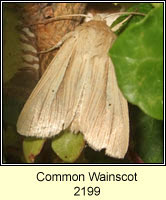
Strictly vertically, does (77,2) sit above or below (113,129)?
above

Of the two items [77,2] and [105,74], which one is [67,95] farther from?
[77,2]

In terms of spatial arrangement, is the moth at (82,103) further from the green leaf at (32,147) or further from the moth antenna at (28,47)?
the moth antenna at (28,47)

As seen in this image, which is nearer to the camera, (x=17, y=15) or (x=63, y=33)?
(x=63, y=33)

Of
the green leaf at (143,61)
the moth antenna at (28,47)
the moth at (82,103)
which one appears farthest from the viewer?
the moth antenna at (28,47)

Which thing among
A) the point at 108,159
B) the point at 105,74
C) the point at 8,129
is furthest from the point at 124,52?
the point at 8,129

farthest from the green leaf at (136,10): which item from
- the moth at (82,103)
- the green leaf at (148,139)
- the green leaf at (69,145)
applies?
the green leaf at (69,145)

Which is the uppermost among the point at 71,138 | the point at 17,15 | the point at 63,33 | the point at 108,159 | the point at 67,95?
the point at 17,15
